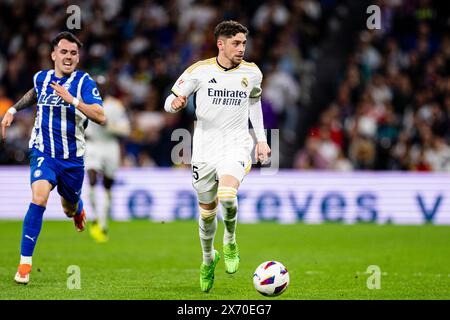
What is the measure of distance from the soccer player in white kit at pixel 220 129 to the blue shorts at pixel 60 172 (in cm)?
150

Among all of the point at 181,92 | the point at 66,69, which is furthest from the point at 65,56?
the point at 181,92

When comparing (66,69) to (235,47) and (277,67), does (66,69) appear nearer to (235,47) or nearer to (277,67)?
(235,47)

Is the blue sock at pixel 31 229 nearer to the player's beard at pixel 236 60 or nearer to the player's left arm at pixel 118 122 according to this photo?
the player's beard at pixel 236 60

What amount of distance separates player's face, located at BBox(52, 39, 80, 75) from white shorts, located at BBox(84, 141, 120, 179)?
6.77m

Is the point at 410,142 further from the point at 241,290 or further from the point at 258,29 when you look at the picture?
the point at 241,290

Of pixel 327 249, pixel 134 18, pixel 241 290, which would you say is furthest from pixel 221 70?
pixel 134 18

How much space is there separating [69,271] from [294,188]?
8734 millimetres

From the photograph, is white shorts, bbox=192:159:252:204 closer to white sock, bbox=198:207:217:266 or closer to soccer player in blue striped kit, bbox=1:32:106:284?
white sock, bbox=198:207:217:266

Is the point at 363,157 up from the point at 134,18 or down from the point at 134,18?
down

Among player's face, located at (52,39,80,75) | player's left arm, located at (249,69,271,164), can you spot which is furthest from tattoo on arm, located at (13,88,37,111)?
player's left arm, located at (249,69,271,164)

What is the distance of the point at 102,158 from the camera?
16766 millimetres

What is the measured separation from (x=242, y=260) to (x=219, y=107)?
384 cm

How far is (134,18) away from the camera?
2375 centimetres

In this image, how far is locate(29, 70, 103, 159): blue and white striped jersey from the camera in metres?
10.0
